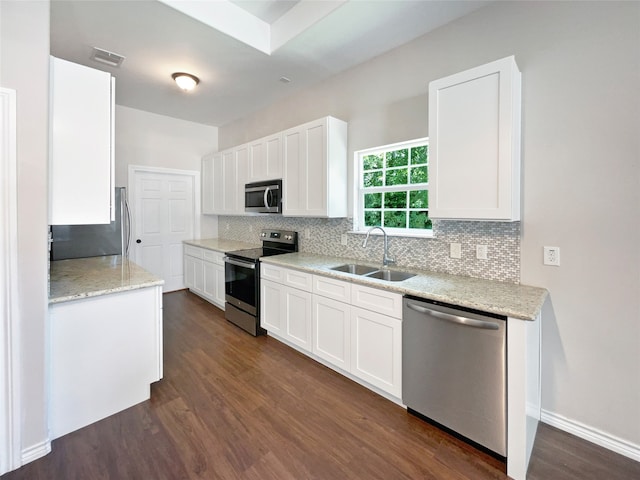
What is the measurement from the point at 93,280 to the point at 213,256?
201 cm

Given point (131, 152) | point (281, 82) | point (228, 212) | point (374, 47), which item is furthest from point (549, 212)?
point (131, 152)

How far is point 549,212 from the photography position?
1.90 metres

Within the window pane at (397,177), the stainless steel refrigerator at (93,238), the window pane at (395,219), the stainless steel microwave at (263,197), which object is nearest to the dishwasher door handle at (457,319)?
the window pane at (395,219)

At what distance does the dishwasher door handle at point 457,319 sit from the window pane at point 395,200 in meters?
1.20

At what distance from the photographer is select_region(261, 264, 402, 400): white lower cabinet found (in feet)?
6.75

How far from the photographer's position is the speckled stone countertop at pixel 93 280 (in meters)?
1.84

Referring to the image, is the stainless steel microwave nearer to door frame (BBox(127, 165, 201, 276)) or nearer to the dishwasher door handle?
door frame (BBox(127, 165, 201, 276))

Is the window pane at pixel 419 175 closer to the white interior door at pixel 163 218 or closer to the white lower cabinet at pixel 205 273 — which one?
the white lower cabinet at pixel 205 273

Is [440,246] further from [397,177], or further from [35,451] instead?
[35,451]

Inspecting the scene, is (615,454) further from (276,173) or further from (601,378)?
(276,173)

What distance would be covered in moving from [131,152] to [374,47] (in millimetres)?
3824

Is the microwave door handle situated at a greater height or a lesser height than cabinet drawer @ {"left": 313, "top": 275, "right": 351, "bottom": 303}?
greater

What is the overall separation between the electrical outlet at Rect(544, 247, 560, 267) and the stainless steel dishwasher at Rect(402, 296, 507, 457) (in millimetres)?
700

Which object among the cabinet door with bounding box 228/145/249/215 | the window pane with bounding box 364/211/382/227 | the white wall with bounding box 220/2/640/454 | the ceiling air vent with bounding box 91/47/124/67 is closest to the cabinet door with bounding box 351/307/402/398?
the white wall with bounding box 220/2/640/454
